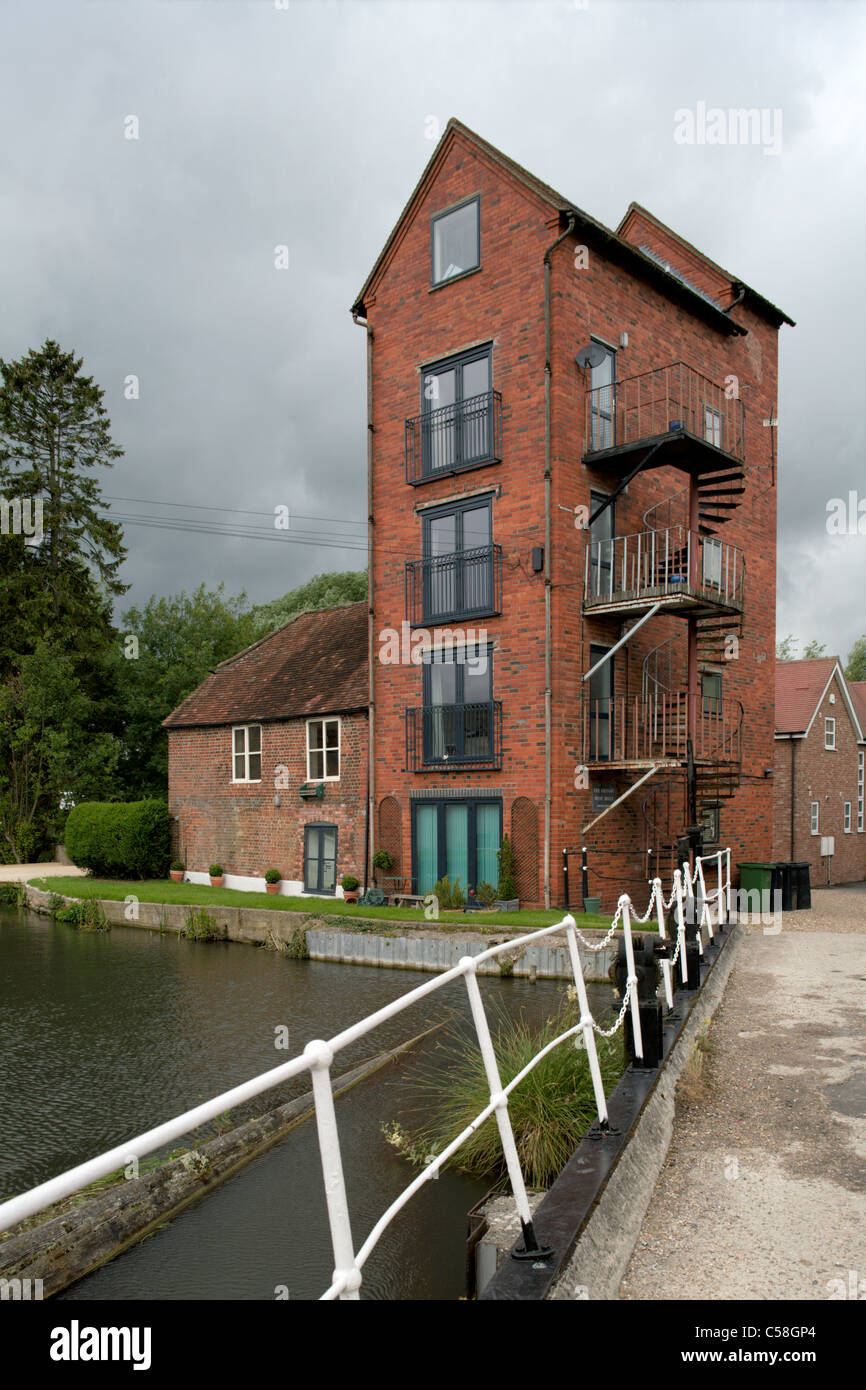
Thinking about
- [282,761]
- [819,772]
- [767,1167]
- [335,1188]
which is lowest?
[767,1167]

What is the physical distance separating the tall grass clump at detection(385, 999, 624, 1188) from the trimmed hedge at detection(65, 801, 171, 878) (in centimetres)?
1871

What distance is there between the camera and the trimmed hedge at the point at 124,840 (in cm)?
2509

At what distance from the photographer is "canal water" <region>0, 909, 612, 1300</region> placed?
18.3ft

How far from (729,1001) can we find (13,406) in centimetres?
3509

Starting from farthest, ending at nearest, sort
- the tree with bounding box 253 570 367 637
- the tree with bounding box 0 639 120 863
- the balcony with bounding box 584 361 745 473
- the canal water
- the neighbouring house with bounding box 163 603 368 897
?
→ the tree with bounding box 253 570 367 637 → the tree with bounding box 0 639 120 863 → the neighbouring house with bounding box 163 603 368 897 → the balcony with bounding box 584 361 745 473 → the canal water

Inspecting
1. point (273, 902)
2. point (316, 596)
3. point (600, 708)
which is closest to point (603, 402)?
point (600, 708)

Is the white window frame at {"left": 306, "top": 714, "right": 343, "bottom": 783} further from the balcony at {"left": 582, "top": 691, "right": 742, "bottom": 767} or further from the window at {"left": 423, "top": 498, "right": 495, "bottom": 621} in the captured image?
the balcony at {"left": 582, "top": 691, "right": 742, "bottom": 767}

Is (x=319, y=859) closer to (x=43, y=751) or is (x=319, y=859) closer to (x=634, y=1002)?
(x=43, y=751)

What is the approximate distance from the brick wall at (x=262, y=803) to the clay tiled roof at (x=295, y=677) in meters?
0.43

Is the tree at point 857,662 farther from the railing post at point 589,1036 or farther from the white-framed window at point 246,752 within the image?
the railing post at point 589,1036

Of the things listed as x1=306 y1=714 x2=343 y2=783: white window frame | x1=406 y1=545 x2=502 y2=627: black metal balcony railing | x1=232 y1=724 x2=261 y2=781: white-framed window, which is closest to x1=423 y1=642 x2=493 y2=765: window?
x1=406 y1=545 x2=502 y2=627: black metal balcony railing

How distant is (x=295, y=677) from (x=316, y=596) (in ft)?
106

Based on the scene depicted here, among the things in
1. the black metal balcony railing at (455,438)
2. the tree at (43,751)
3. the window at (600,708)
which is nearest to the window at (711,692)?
the window at (600,708)

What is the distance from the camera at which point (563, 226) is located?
1767 cm
